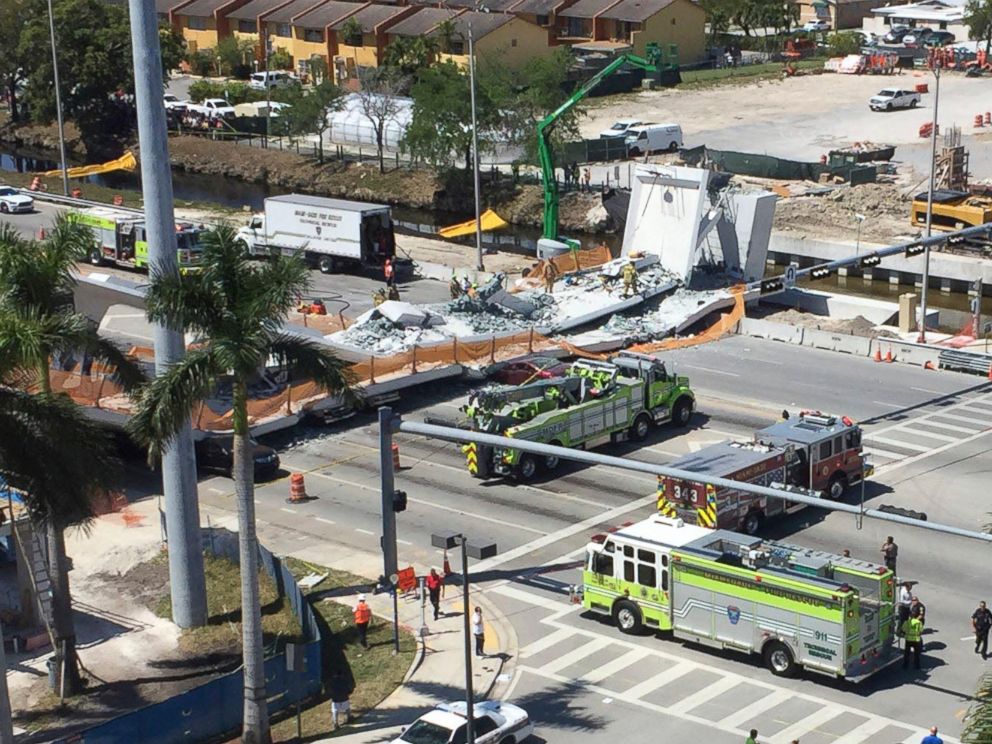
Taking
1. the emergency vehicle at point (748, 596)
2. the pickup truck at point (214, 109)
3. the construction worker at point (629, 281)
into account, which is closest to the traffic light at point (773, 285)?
the construction worker at point (629, 281)

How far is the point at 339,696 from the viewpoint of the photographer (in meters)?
34.9

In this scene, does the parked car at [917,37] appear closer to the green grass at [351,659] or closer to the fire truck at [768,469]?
the fire truck at [768,469]

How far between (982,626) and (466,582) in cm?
1273

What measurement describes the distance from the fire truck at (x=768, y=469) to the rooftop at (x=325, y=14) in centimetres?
8821

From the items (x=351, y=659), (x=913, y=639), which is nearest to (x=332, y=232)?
(x=351, y=659)

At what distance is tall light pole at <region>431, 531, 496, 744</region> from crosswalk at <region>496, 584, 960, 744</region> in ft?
7.50

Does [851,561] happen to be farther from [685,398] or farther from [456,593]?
[685,398]

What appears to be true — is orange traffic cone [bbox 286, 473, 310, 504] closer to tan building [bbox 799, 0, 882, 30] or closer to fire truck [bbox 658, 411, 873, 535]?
fire truck [bbox 658, 411, 873, 535]

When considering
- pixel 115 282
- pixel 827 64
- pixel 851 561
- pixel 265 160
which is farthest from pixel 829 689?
pixel 827 64

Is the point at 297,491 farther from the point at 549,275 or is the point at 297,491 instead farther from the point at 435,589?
the point at 549,275

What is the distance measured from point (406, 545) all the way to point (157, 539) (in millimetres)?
6218

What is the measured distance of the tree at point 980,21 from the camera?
122m

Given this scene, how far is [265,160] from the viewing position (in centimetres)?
10481

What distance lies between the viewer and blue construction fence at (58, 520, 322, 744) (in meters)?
31.3
